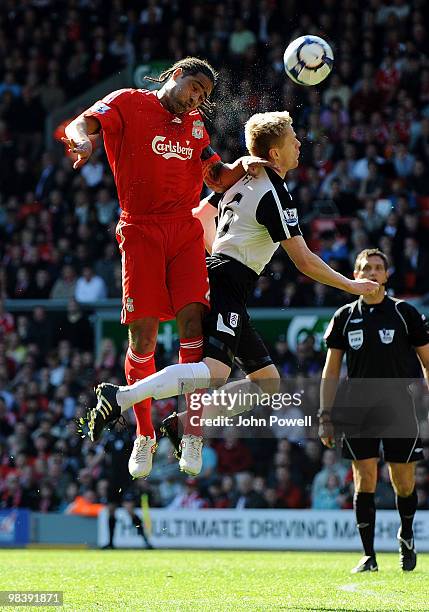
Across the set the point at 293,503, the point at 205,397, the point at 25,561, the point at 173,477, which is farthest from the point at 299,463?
the point at 205,397

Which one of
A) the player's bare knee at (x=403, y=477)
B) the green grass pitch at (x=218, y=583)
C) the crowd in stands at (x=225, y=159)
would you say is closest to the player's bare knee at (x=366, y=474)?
the player's bare knee at (x=403, y=477)

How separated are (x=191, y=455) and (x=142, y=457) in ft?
1.36

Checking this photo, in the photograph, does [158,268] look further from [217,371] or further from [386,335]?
[386,335]

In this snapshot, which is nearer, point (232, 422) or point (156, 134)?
point (156, 134)

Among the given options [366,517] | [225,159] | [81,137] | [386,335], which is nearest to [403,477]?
[366,517]

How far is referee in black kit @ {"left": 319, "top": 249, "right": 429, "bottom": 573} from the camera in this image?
9.54 m

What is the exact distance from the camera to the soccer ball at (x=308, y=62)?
8.19 meters

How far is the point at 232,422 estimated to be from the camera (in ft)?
52.4

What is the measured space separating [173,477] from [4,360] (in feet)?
11.9

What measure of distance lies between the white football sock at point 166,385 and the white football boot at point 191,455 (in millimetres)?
380

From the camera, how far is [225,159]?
48.5 ft

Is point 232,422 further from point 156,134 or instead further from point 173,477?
point 156,134

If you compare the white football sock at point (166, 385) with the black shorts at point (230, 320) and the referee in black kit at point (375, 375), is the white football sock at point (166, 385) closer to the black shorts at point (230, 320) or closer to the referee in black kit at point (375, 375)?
the black shorts at point (230, 320)

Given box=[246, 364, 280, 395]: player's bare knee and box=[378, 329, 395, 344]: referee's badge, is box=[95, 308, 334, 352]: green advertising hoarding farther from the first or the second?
box=[246, 364, 280, 395]: player's bare knee
